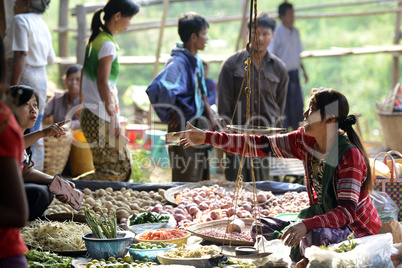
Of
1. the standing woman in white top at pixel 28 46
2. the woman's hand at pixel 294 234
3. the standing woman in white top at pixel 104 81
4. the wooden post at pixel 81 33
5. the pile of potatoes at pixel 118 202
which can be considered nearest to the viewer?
the woman's hand at pixel 294 234

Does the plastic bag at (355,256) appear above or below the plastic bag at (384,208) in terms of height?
below

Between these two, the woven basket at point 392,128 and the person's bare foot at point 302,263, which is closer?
the person's bare foot at point 302,263

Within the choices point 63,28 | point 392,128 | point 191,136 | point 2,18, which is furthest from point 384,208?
point 63,28

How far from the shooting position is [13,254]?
5.01 feet

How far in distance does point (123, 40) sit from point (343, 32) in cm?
635

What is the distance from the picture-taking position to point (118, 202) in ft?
12.0

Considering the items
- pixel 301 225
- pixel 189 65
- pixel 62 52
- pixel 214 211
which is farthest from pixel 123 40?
pixel 301 225

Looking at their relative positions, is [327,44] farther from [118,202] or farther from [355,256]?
[355,256]

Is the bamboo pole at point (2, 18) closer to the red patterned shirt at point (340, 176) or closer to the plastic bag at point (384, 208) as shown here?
the red patterned shirt at point (340, 176)

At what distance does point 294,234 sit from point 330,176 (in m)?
0.37

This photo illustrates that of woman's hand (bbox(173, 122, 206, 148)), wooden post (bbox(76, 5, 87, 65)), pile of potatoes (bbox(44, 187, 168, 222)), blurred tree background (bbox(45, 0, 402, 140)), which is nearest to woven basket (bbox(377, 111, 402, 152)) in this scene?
pile of potatoes (bbox(44, 187, 168, 222))

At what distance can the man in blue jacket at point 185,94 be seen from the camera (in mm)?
Answer: 4199

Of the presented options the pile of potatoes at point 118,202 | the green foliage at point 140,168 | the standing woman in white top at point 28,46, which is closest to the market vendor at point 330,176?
the pile of potatoes at point 118,202

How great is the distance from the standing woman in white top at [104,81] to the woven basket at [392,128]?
2.82 metres
